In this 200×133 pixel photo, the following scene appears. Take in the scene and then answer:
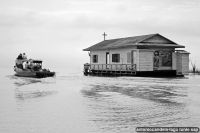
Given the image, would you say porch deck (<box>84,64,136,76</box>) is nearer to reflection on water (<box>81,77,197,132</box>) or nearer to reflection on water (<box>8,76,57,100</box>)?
reflection on water (<box>8,76,57,100</box>)

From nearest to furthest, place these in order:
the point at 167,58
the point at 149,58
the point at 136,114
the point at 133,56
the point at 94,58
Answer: the point at 136,114 → the point at 149,58 → the point at 133,56 → the point at 167,58 → the point at 94,58

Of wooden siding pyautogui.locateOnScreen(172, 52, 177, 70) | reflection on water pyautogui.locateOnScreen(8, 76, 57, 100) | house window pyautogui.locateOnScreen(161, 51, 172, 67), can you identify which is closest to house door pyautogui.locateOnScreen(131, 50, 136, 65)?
house window pyautogui.locateOnScreen(161, 51, 172, 67)

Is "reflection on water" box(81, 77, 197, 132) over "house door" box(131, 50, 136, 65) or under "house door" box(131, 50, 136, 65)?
under

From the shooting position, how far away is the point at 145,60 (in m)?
38.3

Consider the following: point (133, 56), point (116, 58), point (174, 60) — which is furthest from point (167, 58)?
point (116, 58)

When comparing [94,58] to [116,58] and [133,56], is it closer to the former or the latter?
[116,58]

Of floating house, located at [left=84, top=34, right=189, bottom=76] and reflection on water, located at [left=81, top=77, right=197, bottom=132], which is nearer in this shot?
reflection on water, located at [left=81, top=77, right=197, bottom=132]

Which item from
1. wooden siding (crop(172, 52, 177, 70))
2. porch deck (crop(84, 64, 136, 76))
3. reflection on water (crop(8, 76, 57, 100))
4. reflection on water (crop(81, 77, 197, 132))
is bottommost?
reflection on water (crop(8, 76, 57, 100))

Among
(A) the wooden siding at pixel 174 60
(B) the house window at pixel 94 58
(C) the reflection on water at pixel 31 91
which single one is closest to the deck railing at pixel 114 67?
(B) the house window at pixel 94 58

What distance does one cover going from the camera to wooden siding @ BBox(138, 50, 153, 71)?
38.1 metres

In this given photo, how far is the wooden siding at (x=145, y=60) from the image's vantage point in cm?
3809

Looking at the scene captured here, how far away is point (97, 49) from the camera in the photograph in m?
46.9

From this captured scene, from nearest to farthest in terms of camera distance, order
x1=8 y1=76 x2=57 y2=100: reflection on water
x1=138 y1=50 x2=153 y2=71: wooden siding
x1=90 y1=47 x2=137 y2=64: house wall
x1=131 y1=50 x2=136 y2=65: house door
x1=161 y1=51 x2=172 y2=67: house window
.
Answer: x1=8 y1=76 x2=57 y2=100: reflection on water
x1=138 y1=50 x2=153 y2=71: wooden siding
x1=131 y1=50 x2=136 y2=65: house door
x1=161 y1=51 x2=172 y2=67: house window
x1=90 y1=47 x2=137 y2=64: house wall

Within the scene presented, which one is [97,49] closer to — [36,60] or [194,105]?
[36,60]
